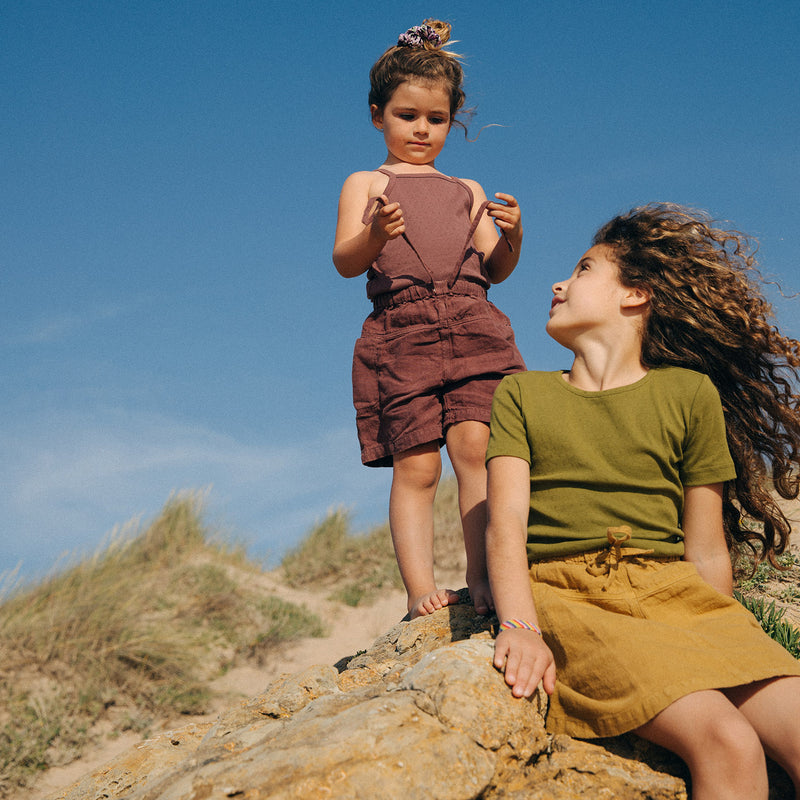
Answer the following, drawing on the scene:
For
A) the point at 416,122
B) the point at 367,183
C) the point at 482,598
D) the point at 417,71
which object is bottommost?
the point at 482,598

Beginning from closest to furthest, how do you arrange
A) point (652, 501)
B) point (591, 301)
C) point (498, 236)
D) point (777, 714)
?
point (777, 714) < point (652, 501) < point (591, 301) < point (498, 236)

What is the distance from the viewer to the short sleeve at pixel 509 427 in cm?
252

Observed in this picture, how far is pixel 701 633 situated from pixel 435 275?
1971 mm

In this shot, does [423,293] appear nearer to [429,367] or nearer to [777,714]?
[429,367]

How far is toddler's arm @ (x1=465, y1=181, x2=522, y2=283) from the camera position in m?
3.46

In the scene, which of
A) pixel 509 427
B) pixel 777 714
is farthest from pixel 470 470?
pixel 777 714

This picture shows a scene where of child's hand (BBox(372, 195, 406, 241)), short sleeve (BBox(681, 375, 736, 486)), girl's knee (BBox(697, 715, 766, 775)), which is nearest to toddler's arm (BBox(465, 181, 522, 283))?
child's hand (BBox(372, 195, 406, 241))

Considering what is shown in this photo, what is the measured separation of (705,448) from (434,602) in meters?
1.23

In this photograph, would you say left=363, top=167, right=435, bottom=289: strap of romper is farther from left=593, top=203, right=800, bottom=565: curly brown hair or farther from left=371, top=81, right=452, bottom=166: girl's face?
left=593, top=203, right=800, bottom=565: curly brown hair

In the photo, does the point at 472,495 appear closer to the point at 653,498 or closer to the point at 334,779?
the point at 653,498

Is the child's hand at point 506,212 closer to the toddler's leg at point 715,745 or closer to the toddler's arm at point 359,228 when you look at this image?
the toddler's arm at point 359,228

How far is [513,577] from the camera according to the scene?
7.59 feet

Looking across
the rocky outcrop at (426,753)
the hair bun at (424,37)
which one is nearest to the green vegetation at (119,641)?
the rocky outcrop at (426,753)

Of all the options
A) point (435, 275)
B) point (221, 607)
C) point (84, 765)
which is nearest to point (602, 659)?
point (435, 275)
